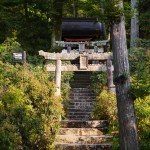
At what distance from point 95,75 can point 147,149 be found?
849 centimetres

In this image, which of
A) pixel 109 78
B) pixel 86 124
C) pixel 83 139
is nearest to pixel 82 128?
pixel 86 124

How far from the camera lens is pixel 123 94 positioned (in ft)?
30.0

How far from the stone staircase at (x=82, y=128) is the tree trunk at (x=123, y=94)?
3689 millimetres

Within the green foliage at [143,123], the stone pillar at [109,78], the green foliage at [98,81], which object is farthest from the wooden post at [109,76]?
the green foliage at [143,123]

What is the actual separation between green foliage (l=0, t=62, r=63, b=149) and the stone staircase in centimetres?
83

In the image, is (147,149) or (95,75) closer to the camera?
(147,149)

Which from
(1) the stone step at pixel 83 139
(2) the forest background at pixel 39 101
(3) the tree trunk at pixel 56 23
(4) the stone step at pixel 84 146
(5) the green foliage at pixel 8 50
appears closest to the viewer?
(2) the forest background at pixel 39 101

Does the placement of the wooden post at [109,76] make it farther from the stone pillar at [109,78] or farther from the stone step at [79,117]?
the stone step at [79,117]

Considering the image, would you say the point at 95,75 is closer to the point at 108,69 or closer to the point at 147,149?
the point at 108,69

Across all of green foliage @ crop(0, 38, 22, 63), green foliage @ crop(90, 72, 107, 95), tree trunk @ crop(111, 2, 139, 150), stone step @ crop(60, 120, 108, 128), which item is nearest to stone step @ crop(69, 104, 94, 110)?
green foliage @ crop(90, 72, 107, 95)

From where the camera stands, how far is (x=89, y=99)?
1802cm

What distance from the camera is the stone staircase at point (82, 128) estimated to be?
41.8ft

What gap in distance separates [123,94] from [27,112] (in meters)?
3.81

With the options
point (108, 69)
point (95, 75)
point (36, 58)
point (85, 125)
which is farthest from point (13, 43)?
point (85, 125)
